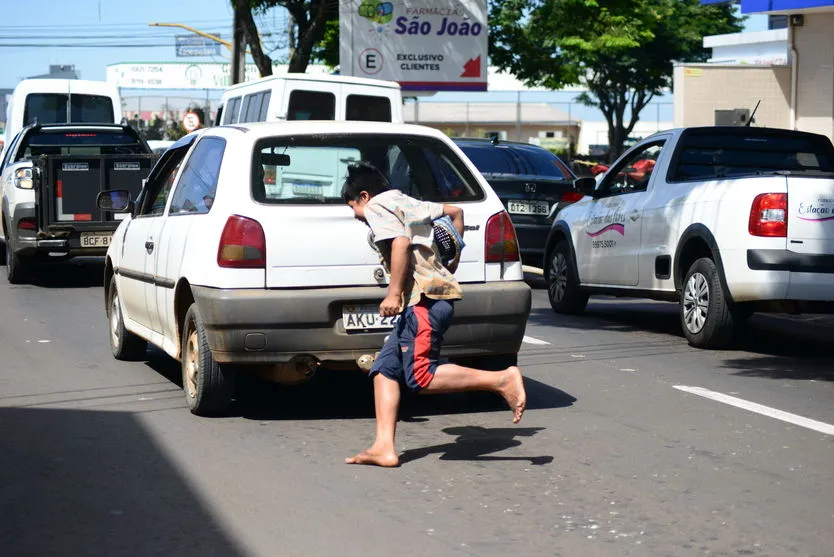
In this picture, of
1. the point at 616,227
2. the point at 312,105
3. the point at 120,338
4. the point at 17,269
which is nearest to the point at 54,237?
the point at 17,269

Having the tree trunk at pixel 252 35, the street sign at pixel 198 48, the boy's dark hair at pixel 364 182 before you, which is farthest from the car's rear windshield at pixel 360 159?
the street sign at pixel 198 48

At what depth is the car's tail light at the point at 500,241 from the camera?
757 cm

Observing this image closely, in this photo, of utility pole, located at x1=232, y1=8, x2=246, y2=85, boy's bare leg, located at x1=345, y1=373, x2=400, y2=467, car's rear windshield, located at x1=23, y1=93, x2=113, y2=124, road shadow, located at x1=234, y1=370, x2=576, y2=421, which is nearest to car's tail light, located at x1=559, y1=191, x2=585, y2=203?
road shadow, located at x1=234, y1=370, x2=576, y2=421

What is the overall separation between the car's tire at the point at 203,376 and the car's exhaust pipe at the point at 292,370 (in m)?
0.20

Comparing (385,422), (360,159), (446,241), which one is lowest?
(385,422)

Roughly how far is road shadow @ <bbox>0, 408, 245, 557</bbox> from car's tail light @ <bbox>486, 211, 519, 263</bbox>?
6.87ft

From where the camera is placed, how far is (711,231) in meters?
10.4

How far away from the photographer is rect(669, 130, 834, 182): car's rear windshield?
11.4 metres

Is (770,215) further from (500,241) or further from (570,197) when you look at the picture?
(570,197)

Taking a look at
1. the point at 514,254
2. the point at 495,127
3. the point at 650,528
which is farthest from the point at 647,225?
the point at 495,127

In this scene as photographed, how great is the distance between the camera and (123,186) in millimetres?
16203

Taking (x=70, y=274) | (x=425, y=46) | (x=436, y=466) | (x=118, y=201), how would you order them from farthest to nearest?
(x=425, y=46) < (x=70, y=274) < (x=118, y=201) < (x=436, y=466)

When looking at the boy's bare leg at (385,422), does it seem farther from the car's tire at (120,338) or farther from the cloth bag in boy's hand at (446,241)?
the car's tire at (120,338)

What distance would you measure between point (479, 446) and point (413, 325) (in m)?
0.88
